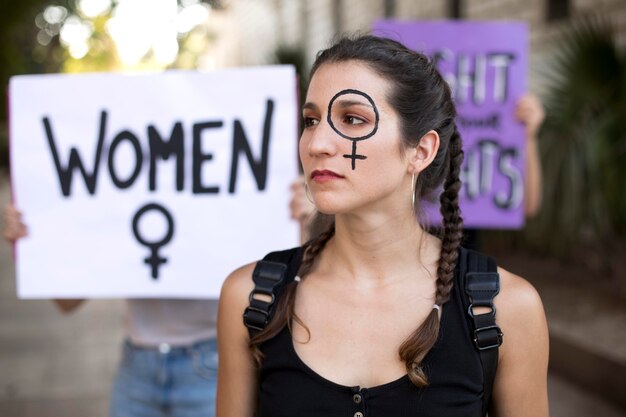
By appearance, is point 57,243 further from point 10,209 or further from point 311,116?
point 311,116

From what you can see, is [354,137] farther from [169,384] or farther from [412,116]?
[169,384]

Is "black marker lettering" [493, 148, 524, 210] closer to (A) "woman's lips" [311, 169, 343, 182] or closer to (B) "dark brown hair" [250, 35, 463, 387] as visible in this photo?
(B) "dark brown hair" [250, 35, 463, 387]

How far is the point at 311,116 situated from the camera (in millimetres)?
1957

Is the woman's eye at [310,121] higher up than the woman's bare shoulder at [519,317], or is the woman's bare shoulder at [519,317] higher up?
the woman's eye at [310,121]

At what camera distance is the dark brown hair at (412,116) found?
1.85 meters

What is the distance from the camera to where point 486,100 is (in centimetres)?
445

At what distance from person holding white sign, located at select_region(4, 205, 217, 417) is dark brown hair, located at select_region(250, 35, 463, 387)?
831mm

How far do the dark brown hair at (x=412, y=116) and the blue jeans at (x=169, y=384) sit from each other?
0.83m

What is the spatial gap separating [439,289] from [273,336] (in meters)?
0.39

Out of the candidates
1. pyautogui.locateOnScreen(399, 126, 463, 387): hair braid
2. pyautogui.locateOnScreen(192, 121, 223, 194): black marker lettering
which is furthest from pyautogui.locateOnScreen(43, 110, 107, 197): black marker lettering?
pyautogui.locateOnScreen(399, 126, 463, 387): hair braid

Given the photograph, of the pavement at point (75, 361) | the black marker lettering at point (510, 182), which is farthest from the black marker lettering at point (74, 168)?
the pavement at point (75, 361)

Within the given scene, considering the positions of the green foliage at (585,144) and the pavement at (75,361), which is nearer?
the pavement at (75,361)

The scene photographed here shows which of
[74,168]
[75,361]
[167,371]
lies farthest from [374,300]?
[75,361]

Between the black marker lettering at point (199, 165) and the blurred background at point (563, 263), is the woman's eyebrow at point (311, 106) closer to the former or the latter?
the black marker lettering at point (199, 165)
